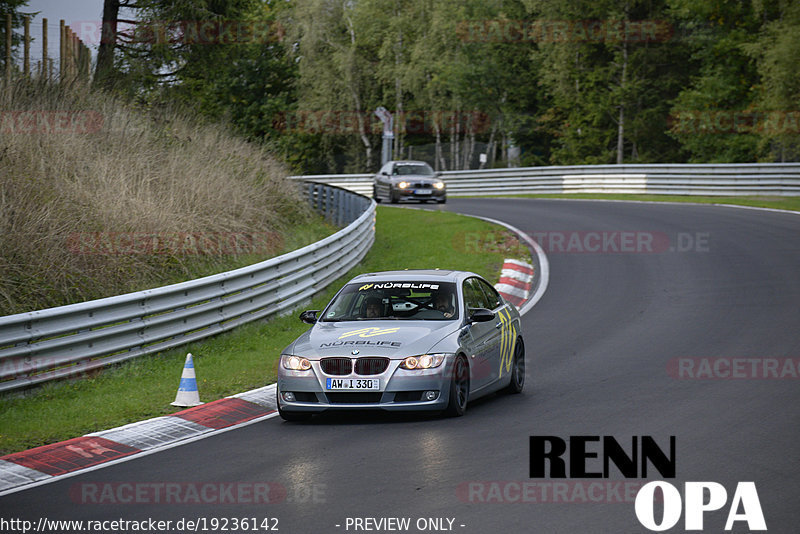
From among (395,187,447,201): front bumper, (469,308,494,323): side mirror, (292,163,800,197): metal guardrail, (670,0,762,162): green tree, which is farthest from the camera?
(670,0,762,162): green tree

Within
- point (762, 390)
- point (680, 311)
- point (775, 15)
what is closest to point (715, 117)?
point (775, 15)

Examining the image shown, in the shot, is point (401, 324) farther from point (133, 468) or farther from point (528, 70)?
point (528, 70)

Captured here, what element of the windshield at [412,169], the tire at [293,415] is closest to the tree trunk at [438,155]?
the windshield at [412,169]

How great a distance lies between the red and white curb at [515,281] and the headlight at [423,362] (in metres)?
8.17

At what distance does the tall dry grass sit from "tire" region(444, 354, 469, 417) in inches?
240

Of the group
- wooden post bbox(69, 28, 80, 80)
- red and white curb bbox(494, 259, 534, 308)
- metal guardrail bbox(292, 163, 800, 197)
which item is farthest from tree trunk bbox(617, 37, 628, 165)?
red and white curb bbox(494, 259, 534, 308)

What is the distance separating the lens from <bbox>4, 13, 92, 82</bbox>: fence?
80.6ft

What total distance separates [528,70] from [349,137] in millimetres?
16369

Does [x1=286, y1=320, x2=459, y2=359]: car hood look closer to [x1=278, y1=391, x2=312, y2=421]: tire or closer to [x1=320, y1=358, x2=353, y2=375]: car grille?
[x1=320, y1=358, x2=353, y2=375]: car grille

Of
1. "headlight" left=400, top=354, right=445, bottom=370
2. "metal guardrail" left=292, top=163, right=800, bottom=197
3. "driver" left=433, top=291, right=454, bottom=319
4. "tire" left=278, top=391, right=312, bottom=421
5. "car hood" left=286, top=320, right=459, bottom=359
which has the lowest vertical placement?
"tire" left=278, top=391, right=312, bottom=421

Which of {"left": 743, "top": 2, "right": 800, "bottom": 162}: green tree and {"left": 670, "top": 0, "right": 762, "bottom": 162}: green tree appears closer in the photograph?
{"left": 743, "top": 2, "right": 800, "bottom": 162}: green tree

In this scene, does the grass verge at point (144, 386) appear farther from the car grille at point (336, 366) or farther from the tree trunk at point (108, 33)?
the tree trunk at point (108, 33)

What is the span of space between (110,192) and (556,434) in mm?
11575

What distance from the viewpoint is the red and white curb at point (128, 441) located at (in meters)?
8.14
